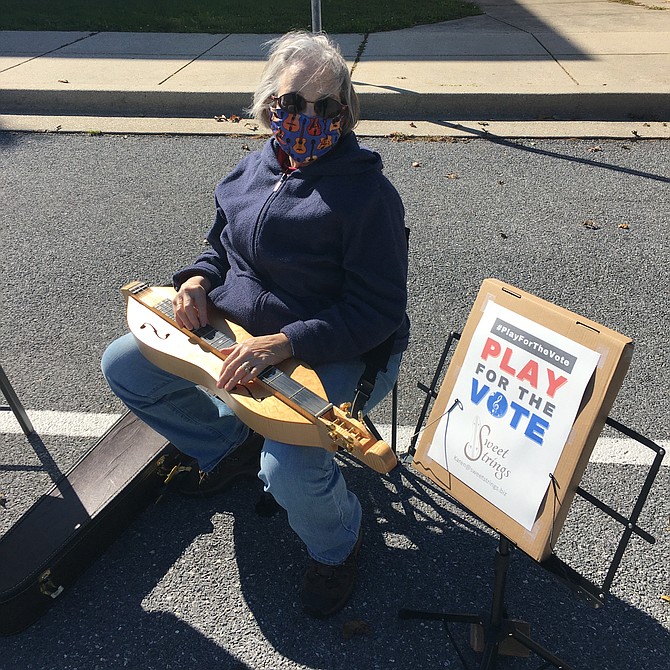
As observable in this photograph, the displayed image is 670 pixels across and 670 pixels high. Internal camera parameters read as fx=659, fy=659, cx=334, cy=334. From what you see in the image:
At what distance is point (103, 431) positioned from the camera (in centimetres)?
308

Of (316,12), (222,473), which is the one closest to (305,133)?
(222,473)

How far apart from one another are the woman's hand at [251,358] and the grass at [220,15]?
845 cm

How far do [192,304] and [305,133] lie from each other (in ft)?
→ 2.46

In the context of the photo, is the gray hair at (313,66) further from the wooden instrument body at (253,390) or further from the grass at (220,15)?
the grass at (220,15)

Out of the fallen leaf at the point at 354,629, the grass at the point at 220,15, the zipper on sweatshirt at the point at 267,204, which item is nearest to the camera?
the fallen leaf at the point at 354,629

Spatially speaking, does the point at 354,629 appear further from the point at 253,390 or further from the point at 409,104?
the point at 409,104

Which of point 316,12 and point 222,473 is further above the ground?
point 316,12

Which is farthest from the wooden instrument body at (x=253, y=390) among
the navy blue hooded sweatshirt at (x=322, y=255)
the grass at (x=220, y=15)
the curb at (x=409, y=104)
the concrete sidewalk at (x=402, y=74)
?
the grass at (x=220, y=15)

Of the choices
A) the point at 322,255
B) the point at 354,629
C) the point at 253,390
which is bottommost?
the point at 354,629

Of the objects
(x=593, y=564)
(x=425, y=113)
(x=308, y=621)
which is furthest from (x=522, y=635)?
(x=425, y=113)

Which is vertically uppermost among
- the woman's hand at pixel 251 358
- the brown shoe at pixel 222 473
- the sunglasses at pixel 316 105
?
the sunglasses at pixel 316 105

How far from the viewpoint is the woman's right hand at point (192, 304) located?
243cm

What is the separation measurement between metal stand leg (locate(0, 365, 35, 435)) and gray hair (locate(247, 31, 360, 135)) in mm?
1622

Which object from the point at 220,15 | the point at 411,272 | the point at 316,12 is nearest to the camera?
the point at 411,272
